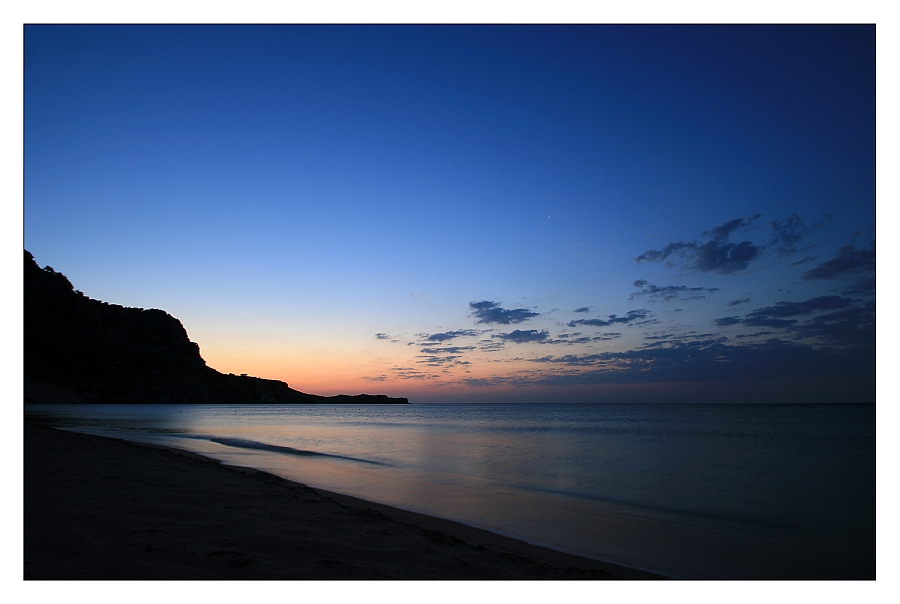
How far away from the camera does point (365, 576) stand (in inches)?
180

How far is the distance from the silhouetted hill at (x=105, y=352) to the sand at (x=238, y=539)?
266 ft

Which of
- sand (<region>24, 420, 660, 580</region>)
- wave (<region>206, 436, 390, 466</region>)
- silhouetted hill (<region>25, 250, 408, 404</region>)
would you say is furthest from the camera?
silhouetted hill (<region>25, 250, 408, 404</region>)

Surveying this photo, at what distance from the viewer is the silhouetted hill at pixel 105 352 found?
3312 inches

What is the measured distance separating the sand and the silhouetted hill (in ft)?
266

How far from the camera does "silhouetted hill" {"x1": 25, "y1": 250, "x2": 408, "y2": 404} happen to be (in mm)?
84125

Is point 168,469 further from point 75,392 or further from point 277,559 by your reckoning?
point 75,392

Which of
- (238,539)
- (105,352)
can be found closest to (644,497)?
(238,539)

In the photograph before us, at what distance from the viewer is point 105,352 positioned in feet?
339

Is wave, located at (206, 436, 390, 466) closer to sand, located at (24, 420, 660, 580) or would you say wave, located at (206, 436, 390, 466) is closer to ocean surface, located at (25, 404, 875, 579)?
ocean surface, located at (25, 404, 875, 579)

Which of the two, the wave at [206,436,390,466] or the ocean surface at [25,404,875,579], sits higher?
the ocean surface at [25,404,875,579]

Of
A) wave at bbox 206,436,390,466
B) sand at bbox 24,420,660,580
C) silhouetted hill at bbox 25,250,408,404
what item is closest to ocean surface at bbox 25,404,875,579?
wave at bbox 206,436,390,466

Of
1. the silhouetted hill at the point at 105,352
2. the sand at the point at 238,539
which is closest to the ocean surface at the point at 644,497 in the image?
the sand at the point at 238,539
